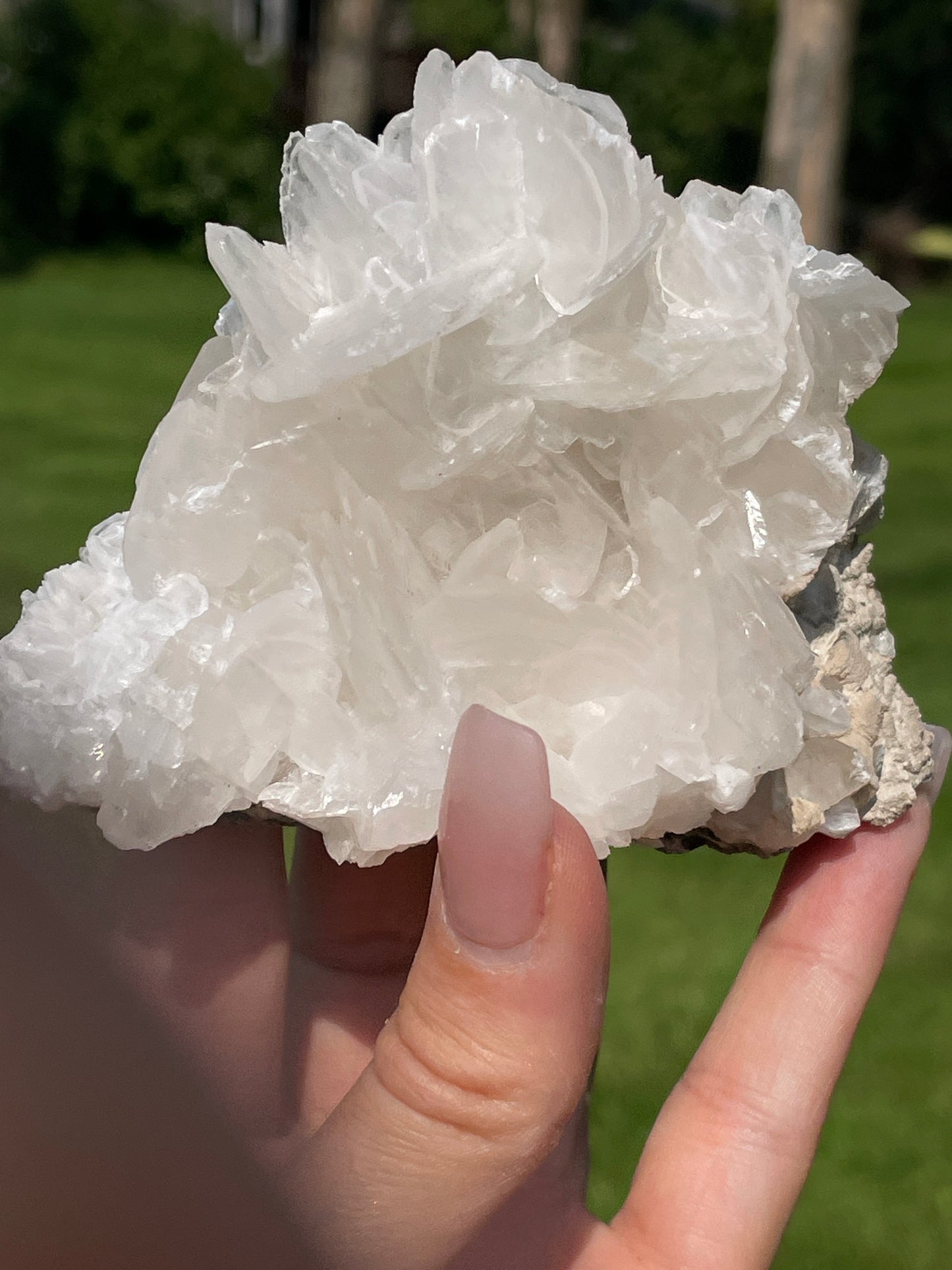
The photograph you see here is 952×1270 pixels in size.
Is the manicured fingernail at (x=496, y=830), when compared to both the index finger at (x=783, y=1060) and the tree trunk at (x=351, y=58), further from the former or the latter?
the tree trunk at (x=351, y=58)

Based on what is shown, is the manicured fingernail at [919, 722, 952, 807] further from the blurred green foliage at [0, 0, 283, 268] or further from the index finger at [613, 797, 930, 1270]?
the blurred green foliage at [0, 0, 283, 268]

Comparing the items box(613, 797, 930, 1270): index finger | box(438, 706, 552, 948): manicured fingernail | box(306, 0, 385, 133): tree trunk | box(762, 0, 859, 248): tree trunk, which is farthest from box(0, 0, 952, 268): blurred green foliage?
box(438, 706, 552, 948): manicured fingernail

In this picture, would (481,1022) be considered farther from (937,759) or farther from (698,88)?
(698,88)

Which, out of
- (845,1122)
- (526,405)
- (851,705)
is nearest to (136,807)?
(526,405)

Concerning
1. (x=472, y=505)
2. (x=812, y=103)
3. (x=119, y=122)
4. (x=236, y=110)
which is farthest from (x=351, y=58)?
(x=472, y=505)

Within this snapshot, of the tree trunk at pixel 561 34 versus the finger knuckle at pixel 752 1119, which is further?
the tree trunk at pixel 561 34

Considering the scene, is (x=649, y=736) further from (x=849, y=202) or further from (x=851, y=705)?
(x=849, y=202)

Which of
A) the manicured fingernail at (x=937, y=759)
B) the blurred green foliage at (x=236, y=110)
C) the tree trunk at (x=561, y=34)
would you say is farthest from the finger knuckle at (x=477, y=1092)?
the tree trunk at (x=561, y=34)
